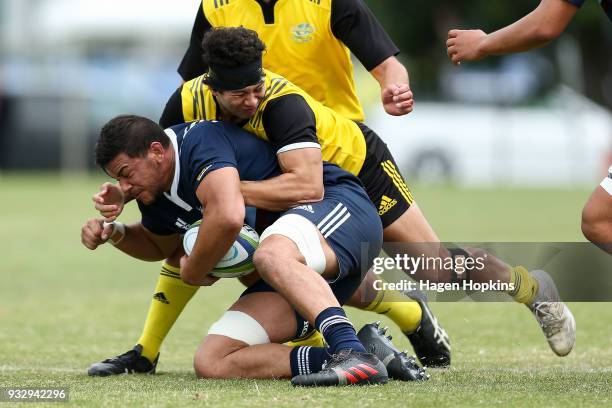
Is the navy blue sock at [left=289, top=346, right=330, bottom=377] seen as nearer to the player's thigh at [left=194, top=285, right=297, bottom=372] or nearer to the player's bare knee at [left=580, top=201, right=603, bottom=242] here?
the player's thigh at [left=194, top=285, right=297, bottom=372]

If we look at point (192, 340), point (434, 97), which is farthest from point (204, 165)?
point (434, 97)

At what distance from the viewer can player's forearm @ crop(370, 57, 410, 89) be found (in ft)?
→ 22.7

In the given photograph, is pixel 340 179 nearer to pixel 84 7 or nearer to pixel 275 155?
pixel 275 155

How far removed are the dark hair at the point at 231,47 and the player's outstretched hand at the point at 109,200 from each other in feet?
2.60

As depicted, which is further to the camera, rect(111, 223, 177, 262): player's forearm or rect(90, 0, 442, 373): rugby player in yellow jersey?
rect(90, 0, 442, 373): rugby player in yellow jersey

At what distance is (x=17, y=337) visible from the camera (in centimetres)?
816

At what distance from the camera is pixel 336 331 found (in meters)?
5.60

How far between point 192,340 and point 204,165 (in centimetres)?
266

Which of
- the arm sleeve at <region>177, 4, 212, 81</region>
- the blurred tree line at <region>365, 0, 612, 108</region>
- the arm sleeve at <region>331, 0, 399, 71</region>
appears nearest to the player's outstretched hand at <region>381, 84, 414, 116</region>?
the arm sleeve at <region>331, 0, 399, 71</region>

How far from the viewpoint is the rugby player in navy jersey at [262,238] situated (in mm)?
5668

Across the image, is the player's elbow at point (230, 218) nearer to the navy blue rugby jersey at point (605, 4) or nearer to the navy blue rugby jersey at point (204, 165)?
the navy blue rugby jersey at point (204, 165)

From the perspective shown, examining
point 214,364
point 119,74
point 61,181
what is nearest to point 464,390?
point 214,364

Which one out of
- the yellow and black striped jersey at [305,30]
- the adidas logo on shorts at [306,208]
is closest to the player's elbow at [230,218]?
the adidas logo on shorts at [306,208]
